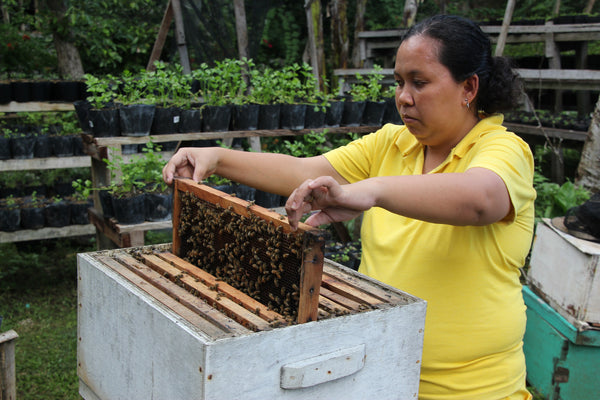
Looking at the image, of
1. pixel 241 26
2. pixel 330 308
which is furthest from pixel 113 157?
pixel 330 308

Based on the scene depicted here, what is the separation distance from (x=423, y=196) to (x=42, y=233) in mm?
5154

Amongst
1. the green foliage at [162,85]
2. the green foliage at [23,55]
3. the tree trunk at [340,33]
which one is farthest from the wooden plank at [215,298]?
the green foliage at [23,55]

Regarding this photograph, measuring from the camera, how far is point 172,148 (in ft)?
22.4

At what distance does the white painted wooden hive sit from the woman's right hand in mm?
360

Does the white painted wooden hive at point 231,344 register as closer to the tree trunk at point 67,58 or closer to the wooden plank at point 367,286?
the wooden plank at point 367,286

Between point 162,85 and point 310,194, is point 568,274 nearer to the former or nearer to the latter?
point 310,194

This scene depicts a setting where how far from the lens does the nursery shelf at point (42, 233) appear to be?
18.3 feet

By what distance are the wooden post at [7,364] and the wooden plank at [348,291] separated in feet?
5.56

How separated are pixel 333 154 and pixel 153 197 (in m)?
2.46

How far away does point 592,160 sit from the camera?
5.82 m

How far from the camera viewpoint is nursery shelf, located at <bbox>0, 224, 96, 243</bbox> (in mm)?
5570

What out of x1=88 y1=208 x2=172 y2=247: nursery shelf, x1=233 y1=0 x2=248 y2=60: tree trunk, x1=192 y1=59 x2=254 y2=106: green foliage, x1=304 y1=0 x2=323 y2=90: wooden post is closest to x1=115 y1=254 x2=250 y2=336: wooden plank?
x1=88 y1=208 x2=172 y2=247: nursery shelf

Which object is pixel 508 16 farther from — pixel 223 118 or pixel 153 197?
pixel 153 197

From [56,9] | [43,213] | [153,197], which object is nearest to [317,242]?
[153,197]
